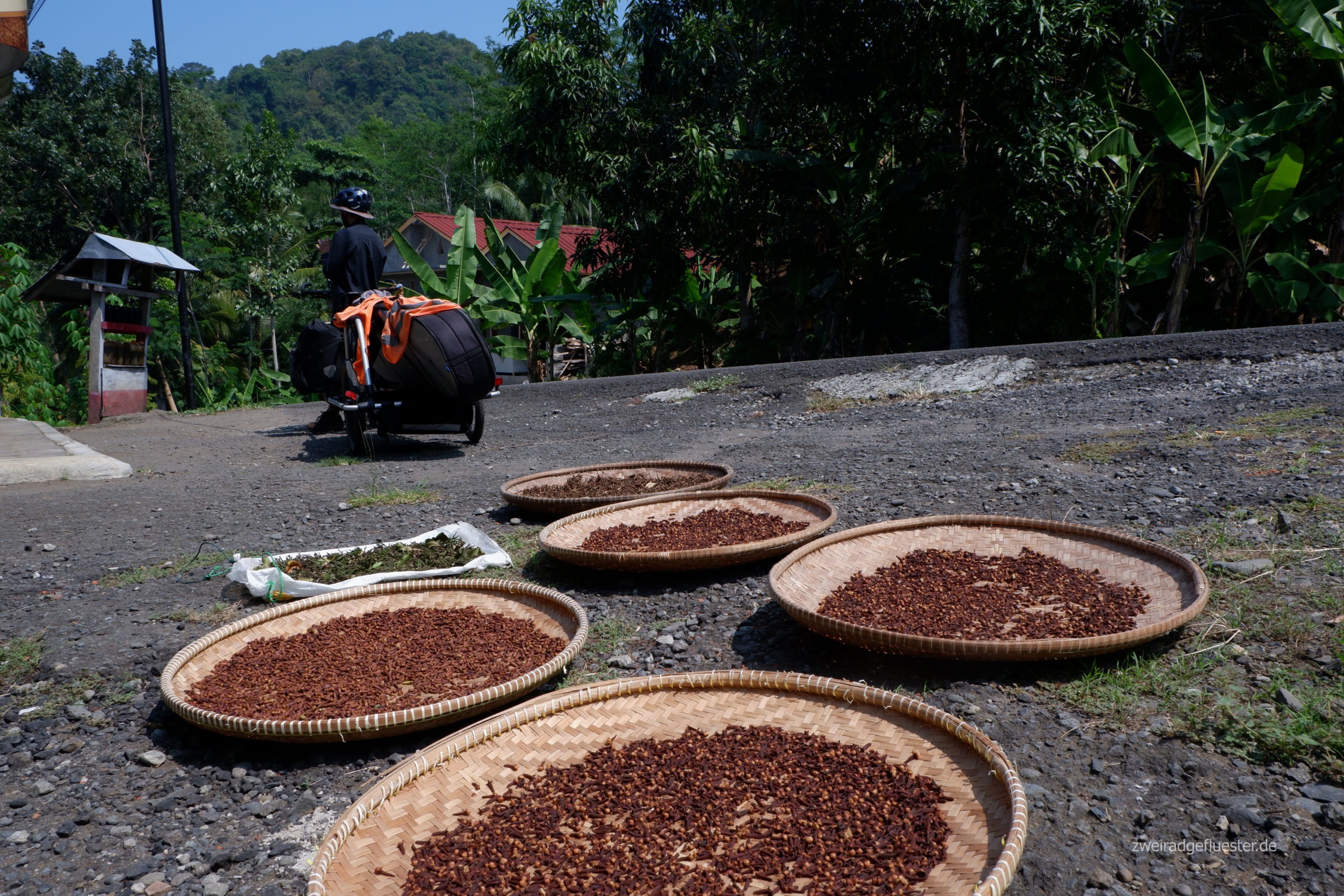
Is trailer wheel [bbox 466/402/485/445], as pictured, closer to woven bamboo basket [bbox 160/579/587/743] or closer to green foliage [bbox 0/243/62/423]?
woven bamboo basket [bbox 160/579/587/743]

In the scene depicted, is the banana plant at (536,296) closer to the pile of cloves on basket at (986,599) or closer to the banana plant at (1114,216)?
the banana plant at (1114,216)

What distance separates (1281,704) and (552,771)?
1.59m

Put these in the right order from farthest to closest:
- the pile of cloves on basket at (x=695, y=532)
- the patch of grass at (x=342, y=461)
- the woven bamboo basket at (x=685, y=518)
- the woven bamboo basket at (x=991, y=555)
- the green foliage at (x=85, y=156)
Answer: the green foliage at (x=85, y=156) → the patch of grass at (x=342, y=461) → the pile of cloves on basket at (x=695, y=532) → the woven bamboo basket at (x=685, y=518) → the woven bamboo basket at (x=991, y=555)

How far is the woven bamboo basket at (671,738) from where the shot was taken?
1439 mm

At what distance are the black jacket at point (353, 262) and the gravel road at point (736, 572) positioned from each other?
1.16 metres

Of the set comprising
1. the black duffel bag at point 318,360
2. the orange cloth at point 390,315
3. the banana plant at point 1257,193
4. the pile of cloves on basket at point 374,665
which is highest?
the banana plant at point 1257,193

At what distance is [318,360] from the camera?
19.3 feet

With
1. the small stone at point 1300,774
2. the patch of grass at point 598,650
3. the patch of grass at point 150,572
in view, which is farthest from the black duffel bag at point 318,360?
the small stone at point 1300,774

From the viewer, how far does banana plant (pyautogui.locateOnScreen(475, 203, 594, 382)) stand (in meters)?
10.6

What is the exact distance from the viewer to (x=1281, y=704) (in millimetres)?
1918

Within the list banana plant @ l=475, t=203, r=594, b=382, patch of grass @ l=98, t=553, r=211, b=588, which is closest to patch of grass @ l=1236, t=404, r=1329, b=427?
patch of grass @ l=98, t=553, r=211, b=588

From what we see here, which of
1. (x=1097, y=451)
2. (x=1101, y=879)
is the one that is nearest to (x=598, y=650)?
(x=1101, y=879)

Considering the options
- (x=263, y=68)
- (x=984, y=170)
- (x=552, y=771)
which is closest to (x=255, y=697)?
(x=552, y=771)

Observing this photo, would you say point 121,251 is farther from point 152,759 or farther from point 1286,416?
point 1286,416
